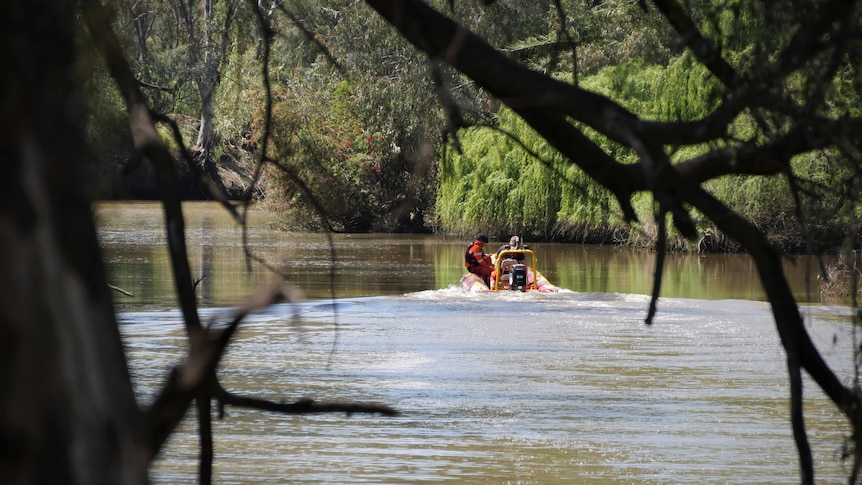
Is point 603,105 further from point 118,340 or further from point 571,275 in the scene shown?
point 571,275

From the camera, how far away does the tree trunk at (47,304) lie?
126cm

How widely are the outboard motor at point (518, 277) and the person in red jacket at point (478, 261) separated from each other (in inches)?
47.5

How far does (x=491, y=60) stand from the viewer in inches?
130

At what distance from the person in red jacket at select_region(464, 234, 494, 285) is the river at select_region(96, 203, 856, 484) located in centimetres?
56

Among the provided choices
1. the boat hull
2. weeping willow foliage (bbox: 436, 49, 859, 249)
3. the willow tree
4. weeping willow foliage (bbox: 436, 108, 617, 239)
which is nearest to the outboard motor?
the boat hull

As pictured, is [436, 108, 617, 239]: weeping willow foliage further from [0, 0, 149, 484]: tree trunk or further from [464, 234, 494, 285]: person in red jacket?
[0, 0, 149, 484]: tree trunk

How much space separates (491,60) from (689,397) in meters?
10.2

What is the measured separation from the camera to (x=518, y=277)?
22.2 meters

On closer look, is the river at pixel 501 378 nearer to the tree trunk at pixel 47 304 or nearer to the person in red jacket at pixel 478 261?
the person in red jacket at pixel 478 261

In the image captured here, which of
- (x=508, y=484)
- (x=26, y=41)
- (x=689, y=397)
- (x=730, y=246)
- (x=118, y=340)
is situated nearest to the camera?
(x=26, y=41)

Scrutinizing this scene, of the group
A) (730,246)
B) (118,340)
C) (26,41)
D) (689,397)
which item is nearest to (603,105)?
(118,340)

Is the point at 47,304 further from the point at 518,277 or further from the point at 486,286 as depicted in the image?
the point at 486,286

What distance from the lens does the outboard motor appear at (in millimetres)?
22089

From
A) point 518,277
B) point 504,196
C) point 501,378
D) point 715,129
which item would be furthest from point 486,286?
point 715,129
